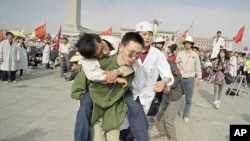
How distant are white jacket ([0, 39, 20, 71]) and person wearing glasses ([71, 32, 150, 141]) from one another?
737cm

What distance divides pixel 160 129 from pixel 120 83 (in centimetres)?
261

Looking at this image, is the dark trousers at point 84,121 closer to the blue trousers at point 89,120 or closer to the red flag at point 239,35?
the blue trousers at point 89,120

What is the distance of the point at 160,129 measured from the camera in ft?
14.9

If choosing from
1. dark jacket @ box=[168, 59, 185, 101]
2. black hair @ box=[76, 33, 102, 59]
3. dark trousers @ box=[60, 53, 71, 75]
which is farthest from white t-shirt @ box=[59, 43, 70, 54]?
black hair @ box=[76, 33, 102, 59]

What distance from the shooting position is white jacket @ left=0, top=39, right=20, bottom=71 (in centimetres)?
877

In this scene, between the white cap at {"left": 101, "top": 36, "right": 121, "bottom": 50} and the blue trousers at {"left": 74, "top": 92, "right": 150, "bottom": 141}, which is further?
the white cap at {"left": 101, "top": 36, "right": 121, "bottom": 50}

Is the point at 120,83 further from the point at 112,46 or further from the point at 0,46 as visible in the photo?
the point at 0,46

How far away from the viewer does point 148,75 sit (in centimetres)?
283

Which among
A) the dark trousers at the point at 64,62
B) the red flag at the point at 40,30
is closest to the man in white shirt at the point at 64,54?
the dark trousers at the point at 64,62

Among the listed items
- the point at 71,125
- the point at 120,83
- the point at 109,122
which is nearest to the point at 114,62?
the point at 120,83

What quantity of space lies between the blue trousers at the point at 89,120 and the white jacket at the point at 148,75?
14.9 inches

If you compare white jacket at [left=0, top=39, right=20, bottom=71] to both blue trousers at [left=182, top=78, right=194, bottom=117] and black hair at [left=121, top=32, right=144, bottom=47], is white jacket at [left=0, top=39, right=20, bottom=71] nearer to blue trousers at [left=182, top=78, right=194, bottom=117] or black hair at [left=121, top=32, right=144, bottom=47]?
blue trousers at [left=182, top=78, right=194, bottom=117]

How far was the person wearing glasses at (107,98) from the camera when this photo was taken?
215 cm

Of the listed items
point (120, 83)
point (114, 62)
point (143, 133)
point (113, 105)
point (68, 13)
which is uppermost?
point (68, 13)
